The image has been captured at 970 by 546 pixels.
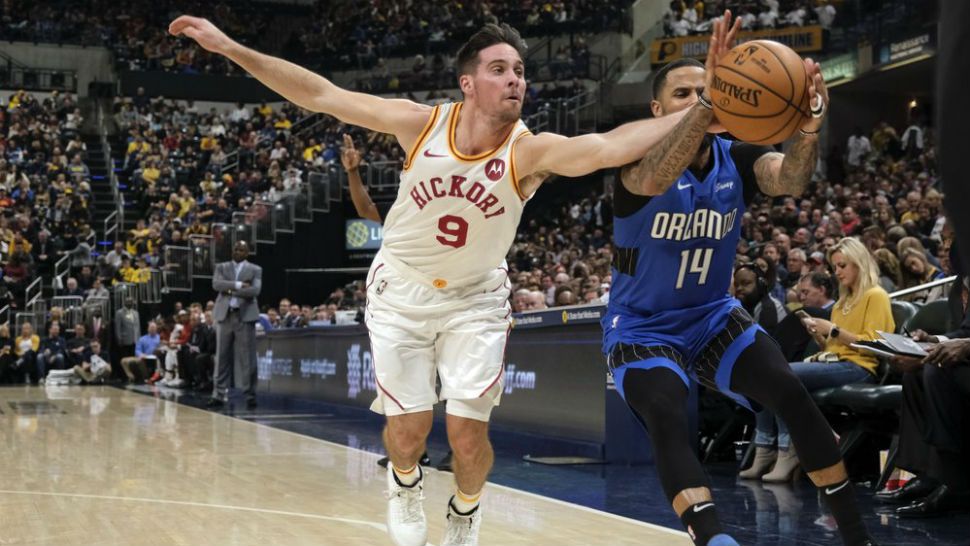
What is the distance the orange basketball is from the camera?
3369 mm

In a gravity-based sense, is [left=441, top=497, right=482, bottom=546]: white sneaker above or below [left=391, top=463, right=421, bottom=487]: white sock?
below

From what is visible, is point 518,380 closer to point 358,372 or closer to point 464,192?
point 358,372

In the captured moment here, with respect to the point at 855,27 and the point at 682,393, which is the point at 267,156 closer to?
the point at 855,27

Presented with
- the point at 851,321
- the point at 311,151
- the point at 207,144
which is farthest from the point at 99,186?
the point at 851,321

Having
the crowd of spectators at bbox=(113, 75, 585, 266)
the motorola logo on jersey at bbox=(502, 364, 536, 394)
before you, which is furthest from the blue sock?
the crowd of spectators at bbox=(113, 75, 585, 266)

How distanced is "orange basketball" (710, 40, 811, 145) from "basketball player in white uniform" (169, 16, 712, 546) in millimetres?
1015

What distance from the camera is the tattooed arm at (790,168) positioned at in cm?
372

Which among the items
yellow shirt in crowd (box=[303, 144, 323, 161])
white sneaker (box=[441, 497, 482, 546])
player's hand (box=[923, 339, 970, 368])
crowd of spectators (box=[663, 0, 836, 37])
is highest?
crowd of spectators (box=[663, 0, 836, 37])

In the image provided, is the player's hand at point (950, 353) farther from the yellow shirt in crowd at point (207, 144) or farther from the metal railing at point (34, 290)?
the yellow shirt in crowd at point (207, 144)

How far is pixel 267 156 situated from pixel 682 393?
2557 cm

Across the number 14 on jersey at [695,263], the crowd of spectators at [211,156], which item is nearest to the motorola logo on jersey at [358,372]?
the number 14 on jersey at [695,263]

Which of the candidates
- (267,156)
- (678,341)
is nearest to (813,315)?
(678,341)

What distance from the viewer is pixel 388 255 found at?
15.2 ft

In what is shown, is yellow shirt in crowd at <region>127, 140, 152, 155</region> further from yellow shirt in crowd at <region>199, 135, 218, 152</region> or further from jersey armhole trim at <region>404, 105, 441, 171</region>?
jersey armhole trim at <region>404, 105, 441, 171</region>
